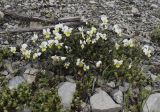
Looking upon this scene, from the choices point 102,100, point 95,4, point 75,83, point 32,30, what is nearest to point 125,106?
point 102,100

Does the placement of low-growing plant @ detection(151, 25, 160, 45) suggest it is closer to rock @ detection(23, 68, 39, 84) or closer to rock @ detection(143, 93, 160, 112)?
rock @ detection(143, 93, 160, 112)

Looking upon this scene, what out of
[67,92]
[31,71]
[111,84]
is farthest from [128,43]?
[31,71]

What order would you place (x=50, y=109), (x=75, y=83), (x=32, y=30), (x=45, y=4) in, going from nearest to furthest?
(x=50, y=109), (x=75, y=83), (x=32, y=30), (x=45, y=4)

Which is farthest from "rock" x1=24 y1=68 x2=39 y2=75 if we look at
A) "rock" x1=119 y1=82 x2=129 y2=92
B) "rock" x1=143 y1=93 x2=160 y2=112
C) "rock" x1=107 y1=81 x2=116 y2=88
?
"rock" x1=143 y1=93 x2=160 y2=112

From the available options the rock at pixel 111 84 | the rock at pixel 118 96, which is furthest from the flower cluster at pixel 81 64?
the rock at pixel 118 96

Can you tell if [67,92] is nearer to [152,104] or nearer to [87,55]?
[87,55]

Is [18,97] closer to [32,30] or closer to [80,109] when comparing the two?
[80,109]

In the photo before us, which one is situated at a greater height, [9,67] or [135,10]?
[135,10]
